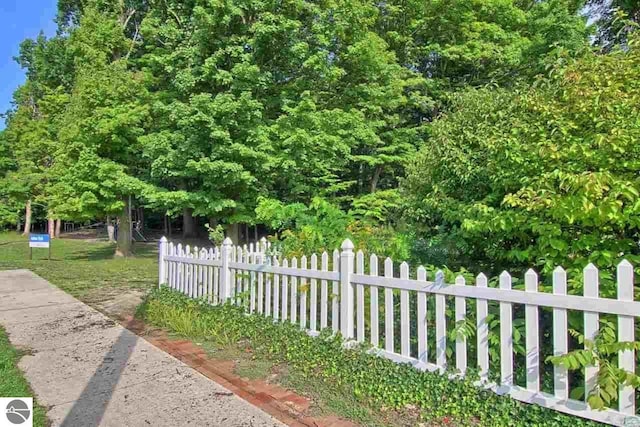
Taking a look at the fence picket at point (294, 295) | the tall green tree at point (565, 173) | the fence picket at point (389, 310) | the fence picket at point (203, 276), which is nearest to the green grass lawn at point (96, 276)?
the fence picket at point (203, 276)

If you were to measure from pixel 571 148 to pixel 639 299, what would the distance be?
107cm

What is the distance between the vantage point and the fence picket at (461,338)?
9.66 ft

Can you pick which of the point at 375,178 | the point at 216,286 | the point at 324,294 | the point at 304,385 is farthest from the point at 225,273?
the point at 375,178

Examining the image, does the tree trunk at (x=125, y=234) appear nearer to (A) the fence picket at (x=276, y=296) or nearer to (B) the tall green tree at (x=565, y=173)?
(A) the fence picket at (x=276, y=296)

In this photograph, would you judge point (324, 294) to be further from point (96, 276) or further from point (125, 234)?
point (125, 234)

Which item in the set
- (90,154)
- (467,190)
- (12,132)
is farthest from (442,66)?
(12,132)

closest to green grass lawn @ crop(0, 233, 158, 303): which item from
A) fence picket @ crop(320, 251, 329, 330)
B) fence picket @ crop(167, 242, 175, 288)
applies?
fence picket @ crop(167, 242, 175, 288)

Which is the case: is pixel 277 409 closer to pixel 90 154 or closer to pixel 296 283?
pixel 296 283

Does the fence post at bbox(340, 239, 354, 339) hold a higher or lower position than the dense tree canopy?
lower

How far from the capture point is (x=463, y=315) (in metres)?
2.97

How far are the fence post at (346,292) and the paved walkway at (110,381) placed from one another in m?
1.07

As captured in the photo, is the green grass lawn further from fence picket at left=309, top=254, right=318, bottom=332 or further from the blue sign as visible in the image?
fence picket at left=309, top=254, right=318, bottom=332

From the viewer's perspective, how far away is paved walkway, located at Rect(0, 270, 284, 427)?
9.51 feet

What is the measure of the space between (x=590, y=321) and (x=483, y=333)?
2.13ft
